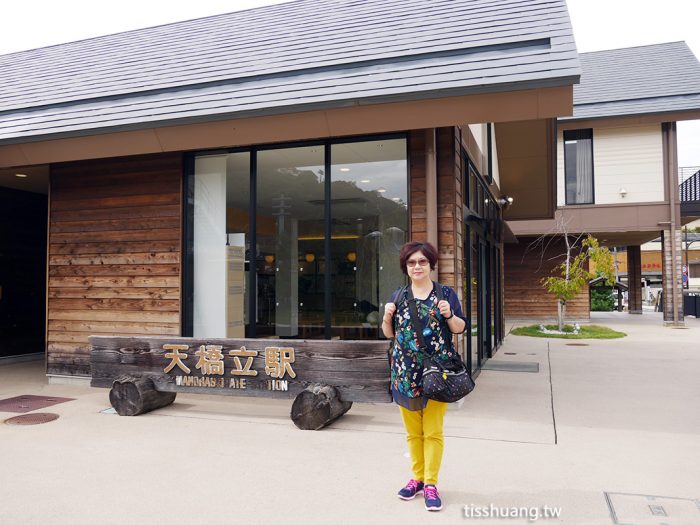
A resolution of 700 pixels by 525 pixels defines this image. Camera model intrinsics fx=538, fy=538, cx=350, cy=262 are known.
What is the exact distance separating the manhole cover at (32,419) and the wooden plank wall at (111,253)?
1.53 meters

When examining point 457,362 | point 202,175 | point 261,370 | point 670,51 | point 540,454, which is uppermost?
point 670,51

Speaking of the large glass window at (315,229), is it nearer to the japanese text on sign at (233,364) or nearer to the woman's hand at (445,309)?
the japanese text on sign at (233,364)

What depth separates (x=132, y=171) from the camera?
7133mm

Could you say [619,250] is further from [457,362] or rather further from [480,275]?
[457,362]

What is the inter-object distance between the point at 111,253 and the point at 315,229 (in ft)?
9.14

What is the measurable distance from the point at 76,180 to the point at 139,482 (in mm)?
5118

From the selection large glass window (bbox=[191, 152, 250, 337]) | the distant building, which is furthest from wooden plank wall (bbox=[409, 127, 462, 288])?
the distant building

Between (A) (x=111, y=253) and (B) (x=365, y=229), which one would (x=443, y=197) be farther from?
(A) (x=111, y=253)

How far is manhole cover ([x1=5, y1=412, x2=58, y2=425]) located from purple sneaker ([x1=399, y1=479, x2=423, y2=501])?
12.8 ft

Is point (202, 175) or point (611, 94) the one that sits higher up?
point (611, 94)

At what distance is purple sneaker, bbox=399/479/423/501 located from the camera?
3.40 m

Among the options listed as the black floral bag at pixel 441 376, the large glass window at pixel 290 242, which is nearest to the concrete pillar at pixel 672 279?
the large glass window at pixel 290 242

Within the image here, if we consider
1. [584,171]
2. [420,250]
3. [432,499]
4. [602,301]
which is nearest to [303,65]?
[420,250]

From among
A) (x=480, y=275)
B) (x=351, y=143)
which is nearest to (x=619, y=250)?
(x=480, y=275)
